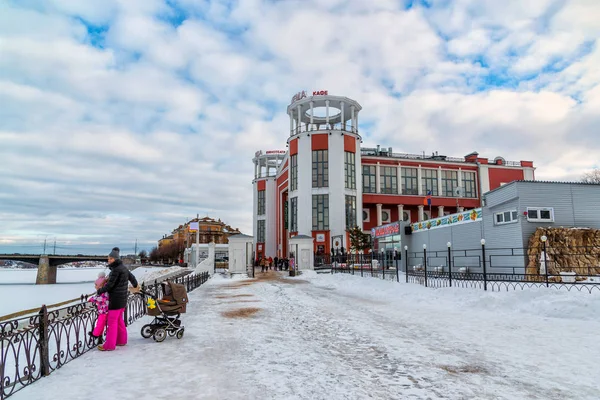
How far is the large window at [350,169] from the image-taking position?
4962 cm

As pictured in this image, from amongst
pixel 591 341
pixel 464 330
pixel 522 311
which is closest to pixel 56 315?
pixel 464 330

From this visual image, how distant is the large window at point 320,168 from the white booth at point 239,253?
17816 millimetres

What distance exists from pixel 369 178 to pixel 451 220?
28106mm

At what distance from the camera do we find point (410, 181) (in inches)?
2194

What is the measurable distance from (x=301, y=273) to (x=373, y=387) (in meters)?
29.0

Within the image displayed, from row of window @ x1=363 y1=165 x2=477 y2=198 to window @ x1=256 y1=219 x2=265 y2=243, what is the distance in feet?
77.3

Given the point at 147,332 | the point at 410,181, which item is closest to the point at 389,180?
the point at 410,181

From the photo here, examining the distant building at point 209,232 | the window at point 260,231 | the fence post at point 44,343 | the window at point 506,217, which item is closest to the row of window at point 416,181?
the window at point 260,231

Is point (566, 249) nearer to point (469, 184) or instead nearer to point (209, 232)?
point (469, 184)

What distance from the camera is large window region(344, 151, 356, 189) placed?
49.6 metres

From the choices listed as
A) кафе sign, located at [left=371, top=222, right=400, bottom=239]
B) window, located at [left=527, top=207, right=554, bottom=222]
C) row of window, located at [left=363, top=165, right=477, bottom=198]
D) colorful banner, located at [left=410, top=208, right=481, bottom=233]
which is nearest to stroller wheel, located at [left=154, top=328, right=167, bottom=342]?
window, located at [left=527, top=207, right=554, bottom=222]

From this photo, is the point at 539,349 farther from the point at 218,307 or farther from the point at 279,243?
the point at 279,243

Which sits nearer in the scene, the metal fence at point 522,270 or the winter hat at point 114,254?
the winter hat at point 114,254

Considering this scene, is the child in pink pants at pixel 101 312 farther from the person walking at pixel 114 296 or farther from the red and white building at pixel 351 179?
the red and white building at pixel 351 179
